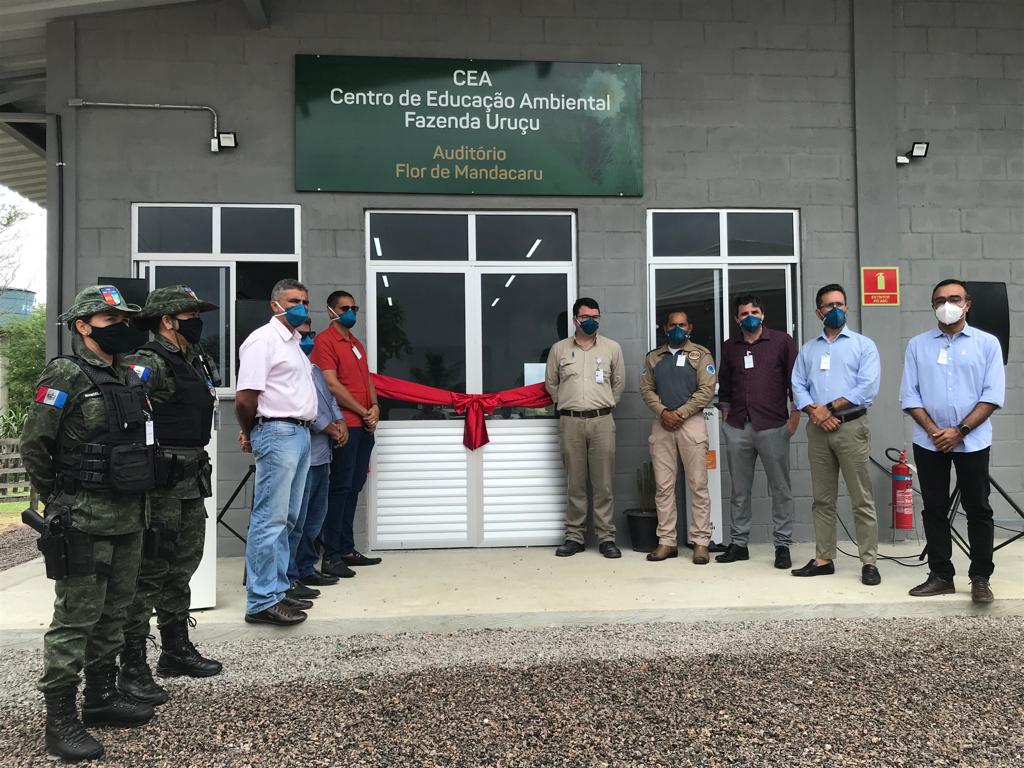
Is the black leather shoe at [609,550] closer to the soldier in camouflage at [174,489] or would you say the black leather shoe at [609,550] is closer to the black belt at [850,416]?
the black belt at [850,416]

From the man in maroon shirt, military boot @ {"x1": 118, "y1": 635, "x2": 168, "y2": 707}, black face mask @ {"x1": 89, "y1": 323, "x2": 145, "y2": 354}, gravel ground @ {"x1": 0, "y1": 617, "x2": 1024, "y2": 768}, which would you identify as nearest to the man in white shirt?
gravel ground @ {"x1": 0, "y1": 617, "x2": 1024, "y2": 768}

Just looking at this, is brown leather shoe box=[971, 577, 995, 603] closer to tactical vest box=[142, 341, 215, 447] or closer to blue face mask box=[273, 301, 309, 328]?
blue face mask box=[273, 301, 309, 328]

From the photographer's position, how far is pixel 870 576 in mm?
5020

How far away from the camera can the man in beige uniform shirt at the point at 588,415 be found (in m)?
6.03

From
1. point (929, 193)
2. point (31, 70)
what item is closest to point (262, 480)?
point (31, 70)

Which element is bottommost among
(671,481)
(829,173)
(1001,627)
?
(1001,627)

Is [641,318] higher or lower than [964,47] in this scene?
lower

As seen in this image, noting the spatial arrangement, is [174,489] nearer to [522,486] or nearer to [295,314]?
[295,314]

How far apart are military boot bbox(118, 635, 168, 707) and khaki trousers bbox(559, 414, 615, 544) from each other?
3531 millimetres

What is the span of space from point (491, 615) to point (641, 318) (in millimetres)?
3218

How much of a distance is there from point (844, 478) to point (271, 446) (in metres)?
3.95

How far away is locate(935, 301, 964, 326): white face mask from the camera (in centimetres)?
471

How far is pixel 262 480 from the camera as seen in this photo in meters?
4.29

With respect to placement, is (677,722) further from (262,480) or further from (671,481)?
(671,481)
